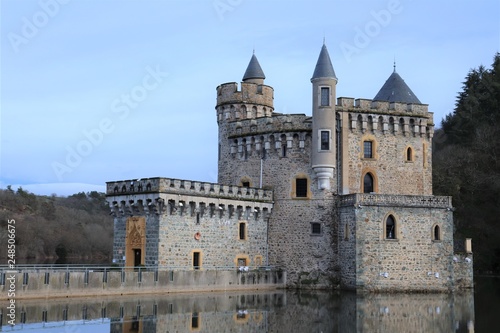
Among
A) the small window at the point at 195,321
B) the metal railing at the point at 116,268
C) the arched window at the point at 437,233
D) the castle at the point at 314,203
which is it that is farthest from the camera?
the arched window at the point at 437,233

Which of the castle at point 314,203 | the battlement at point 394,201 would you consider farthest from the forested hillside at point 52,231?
the battlement at point 394,201

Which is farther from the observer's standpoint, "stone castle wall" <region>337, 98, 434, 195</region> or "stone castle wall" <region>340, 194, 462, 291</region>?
"stone castle wall" <region>337, 98, 434, 195</region>

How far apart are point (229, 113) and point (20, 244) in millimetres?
42564

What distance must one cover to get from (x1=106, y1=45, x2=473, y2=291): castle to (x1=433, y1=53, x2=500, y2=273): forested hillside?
14.5m

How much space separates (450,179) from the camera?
5747cm

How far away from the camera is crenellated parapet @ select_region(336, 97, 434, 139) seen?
41219 mm

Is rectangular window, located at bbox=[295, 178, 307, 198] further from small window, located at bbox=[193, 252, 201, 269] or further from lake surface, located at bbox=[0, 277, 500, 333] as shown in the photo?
small window, located at bbox=[193, 252, 201, 269]

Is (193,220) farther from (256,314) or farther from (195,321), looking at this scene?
(195,321)

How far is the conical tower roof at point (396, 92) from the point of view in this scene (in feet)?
145

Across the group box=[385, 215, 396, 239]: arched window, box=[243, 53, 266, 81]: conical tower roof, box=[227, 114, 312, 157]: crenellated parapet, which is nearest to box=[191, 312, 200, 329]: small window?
box=[385, 215, 396, 239]: arched window

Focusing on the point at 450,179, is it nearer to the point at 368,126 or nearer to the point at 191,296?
the point at 368,126

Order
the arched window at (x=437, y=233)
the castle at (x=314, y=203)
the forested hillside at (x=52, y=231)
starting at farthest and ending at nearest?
the forested hillside at (x=52, y=231) < the arched window at (x=437, y=233) < the castle at (x=314, y=203)

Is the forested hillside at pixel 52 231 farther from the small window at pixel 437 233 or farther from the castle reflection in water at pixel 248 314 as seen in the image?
the small window at pixel 437 233

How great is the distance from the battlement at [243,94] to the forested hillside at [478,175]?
21003mm
